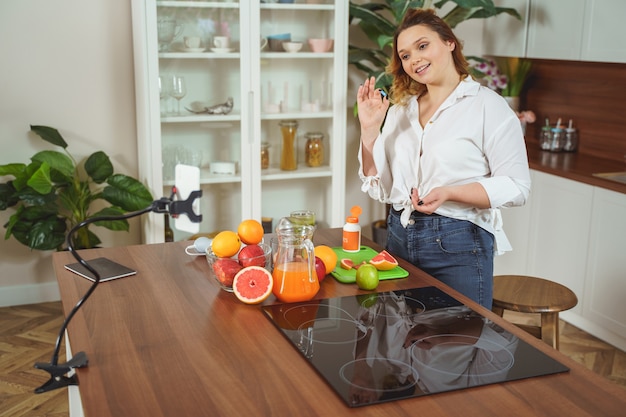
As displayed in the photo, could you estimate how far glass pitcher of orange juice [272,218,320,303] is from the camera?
1802 millimetres

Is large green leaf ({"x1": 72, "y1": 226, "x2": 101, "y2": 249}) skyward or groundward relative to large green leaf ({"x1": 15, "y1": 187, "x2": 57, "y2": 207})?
groundward

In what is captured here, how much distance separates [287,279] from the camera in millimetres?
1812

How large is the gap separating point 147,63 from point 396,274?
2.14 metres

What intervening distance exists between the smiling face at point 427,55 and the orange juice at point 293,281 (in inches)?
30.3

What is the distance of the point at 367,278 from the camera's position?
6.30ft

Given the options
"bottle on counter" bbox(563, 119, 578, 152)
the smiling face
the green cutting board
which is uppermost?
the smiling face

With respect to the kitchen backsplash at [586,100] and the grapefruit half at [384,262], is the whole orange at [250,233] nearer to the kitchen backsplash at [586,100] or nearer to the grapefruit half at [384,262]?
the grapefruit half at [384,262]

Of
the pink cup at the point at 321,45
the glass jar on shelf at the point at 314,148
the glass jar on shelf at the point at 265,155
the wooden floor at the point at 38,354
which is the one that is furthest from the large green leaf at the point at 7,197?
the pink cup at the point at 321,45

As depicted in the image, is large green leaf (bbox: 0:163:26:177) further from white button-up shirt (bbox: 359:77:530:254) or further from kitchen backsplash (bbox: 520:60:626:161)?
kitchen backsplash (bbox: 520:60:626:161)

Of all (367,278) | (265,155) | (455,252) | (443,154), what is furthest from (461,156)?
(265,155)

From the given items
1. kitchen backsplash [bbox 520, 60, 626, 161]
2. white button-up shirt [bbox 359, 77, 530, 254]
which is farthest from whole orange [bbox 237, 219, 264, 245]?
kitchen backsplash [bbox 520, 60, 626, 161]

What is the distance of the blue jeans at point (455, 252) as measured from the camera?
2.20m

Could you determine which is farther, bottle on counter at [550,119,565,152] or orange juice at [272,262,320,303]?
bottle on counter at [550,119,565,152]

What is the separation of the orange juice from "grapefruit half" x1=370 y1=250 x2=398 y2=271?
0.96 ft
